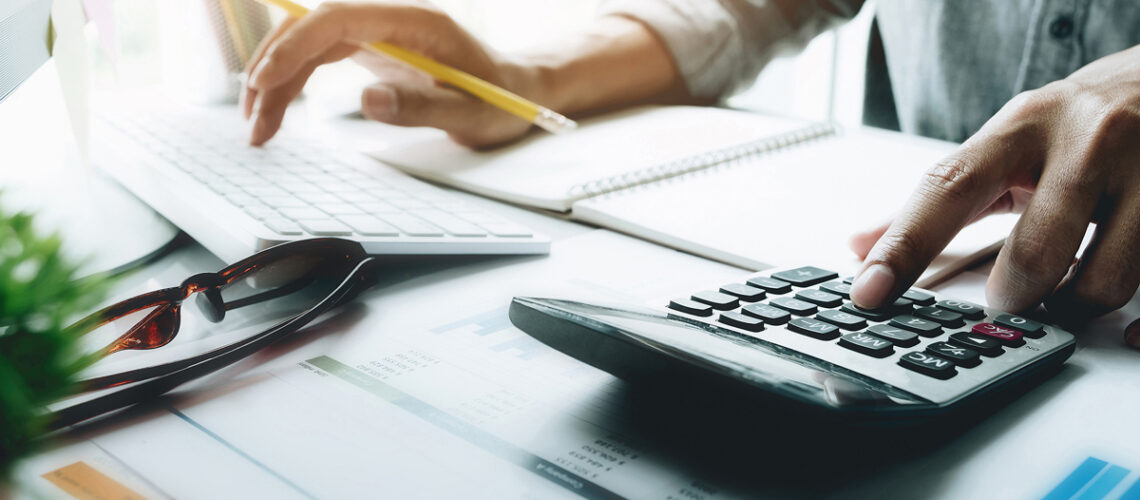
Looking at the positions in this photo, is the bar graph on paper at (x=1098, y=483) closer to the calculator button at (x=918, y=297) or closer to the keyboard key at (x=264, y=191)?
the calculator button at (x=918, y=297)

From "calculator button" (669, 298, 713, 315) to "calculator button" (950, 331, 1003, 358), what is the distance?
0.30ft

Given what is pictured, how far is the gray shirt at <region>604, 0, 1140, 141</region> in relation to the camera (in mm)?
846

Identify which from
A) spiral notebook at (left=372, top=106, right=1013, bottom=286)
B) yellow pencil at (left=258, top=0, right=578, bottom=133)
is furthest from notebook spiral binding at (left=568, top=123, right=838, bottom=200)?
yellow pencil at (left=258, top=0, right=578, bottom=133)

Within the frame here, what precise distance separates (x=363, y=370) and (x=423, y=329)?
0.15 feet

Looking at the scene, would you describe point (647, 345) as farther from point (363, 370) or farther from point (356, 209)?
point (356, 209)

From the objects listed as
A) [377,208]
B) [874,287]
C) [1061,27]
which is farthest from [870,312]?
[1061,27]

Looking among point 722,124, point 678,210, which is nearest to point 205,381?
point 678,210

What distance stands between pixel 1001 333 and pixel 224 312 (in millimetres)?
314

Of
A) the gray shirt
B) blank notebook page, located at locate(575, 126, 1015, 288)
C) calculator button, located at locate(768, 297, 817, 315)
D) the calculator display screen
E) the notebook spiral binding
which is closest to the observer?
the calculator display screen

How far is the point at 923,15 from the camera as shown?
0.89m

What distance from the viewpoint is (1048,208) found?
36 centimetres

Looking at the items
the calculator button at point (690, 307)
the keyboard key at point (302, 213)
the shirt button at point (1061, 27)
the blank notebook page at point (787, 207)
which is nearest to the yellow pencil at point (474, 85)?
the blank notebook page at point (787, 207)

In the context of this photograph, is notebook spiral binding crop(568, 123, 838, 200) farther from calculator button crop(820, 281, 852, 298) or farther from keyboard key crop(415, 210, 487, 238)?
calculator button crop(820, 281, 852, 298)

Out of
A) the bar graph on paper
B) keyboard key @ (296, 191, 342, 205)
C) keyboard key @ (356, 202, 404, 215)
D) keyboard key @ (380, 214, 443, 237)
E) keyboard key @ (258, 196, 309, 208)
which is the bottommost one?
the bar graph on paper
